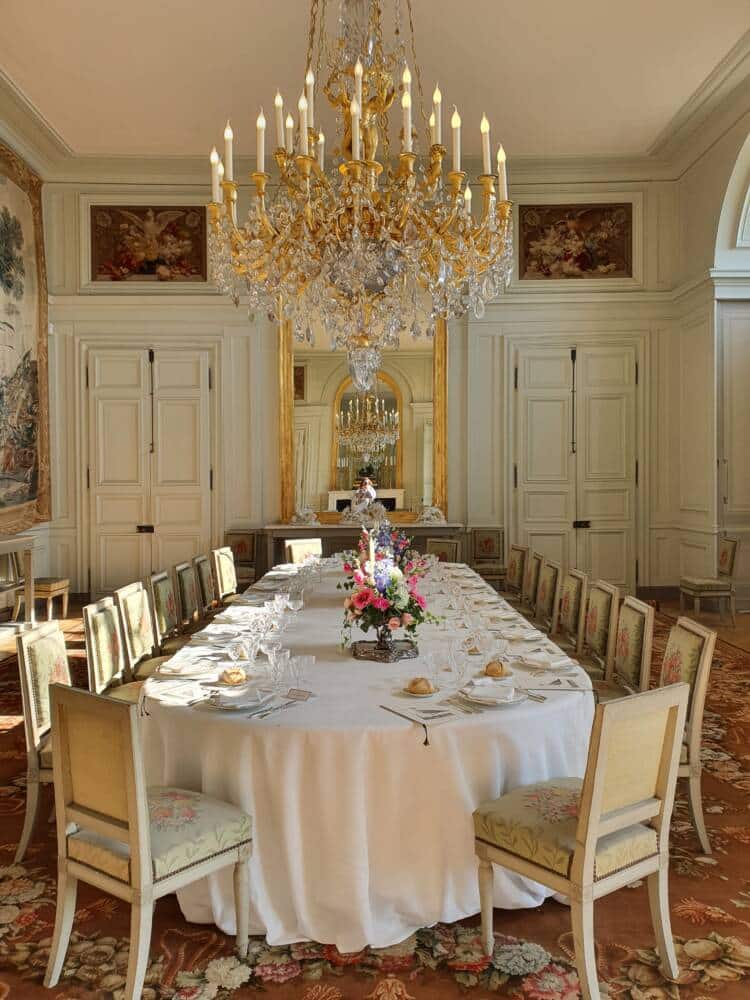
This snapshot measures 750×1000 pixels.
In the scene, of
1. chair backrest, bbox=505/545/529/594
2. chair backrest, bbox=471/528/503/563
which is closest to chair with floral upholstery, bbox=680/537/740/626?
chair backrest, bbox=471/528/503/563

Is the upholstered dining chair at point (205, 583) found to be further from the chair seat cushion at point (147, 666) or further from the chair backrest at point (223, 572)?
the chair seat cushion at point (147, 666)

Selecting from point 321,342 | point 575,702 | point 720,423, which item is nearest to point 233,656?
point 575,702

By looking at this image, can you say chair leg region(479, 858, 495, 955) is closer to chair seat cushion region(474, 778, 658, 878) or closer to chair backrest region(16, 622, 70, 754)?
chair seat cushion region(474, 778, 658, 878)

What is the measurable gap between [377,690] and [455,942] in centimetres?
86

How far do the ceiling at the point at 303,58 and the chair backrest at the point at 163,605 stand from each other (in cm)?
422

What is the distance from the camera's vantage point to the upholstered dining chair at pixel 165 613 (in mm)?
5053

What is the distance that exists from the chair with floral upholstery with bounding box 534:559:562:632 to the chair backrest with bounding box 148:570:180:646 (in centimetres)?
260

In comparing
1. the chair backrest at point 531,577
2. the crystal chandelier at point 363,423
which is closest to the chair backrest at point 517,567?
the chair backrest at point 531,577

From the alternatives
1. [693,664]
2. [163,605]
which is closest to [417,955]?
[693,664]

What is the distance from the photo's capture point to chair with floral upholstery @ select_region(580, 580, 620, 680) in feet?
13.8

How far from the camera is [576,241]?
9156mm

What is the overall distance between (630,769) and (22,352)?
7534mm

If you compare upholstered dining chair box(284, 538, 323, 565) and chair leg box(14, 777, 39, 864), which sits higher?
upholstered dining chair box(284, 538, 323, 565)

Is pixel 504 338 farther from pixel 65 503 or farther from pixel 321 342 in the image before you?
pixel 65 503
